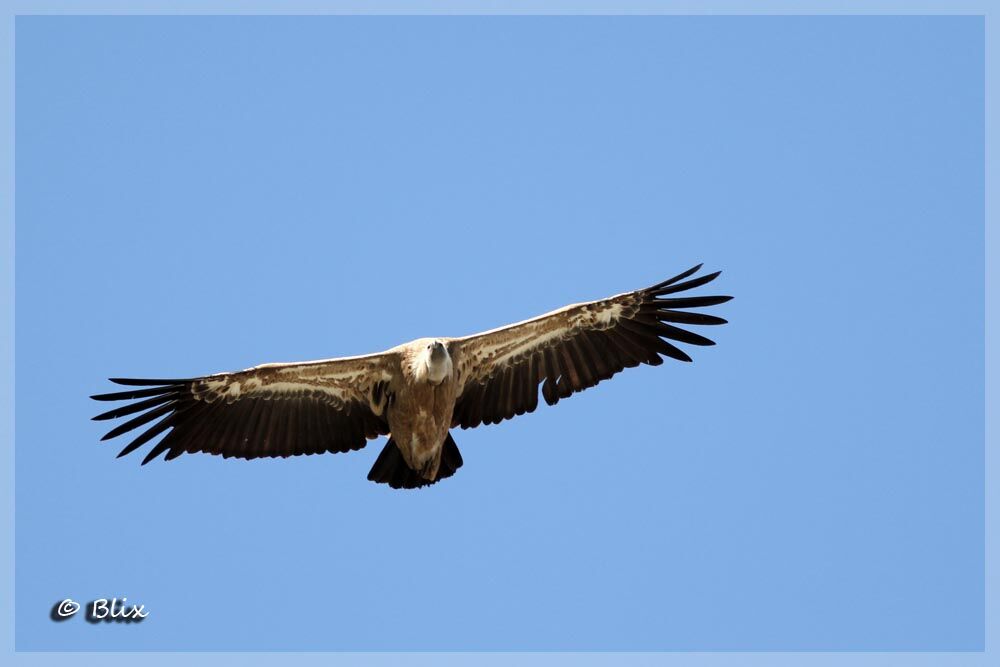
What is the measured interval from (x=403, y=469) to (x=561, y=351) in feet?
6.17

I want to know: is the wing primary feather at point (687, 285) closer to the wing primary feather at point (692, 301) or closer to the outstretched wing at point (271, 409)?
the wing primary feather at point (692, 301)

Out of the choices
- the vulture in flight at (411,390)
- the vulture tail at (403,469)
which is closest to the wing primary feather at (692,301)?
the vulture in flight at (411,390)

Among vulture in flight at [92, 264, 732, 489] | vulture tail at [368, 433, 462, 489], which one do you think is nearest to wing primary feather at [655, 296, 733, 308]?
vulture in flight at [92, 264, 732, 489]

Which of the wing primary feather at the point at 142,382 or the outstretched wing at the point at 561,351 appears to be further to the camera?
the outstretched wing at the point at 561,351

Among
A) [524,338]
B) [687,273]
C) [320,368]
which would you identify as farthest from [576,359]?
[320,368]

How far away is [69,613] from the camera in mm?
13266

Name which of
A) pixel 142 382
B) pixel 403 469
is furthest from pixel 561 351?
pixel 142 382

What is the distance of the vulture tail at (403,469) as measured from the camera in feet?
43.6

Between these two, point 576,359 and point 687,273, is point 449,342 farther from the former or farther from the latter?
point 687,273

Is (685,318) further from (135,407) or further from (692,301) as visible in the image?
(135,407)

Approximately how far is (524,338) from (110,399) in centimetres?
385

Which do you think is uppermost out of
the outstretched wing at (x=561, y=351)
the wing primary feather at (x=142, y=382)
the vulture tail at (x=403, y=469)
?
the outstretched wing at (x=561, y=351)

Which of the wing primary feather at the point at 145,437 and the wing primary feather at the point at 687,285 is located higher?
the wing primary feather at the point at 687,285

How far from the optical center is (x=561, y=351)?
1365cm
